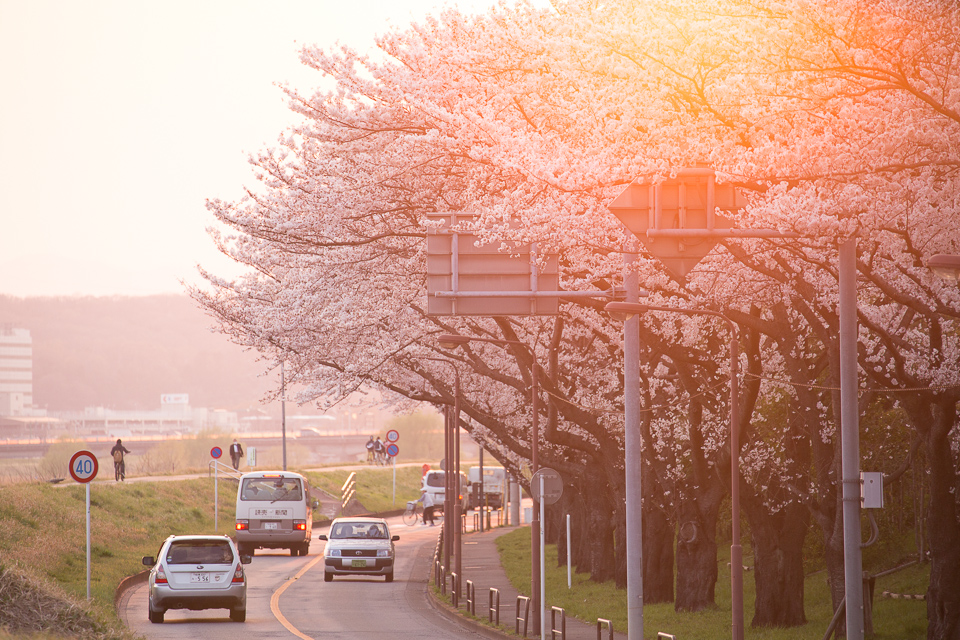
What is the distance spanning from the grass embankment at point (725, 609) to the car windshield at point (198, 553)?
7.15 metres

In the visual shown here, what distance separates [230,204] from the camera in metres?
21.8

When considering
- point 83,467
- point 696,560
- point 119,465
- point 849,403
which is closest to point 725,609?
point 696,560

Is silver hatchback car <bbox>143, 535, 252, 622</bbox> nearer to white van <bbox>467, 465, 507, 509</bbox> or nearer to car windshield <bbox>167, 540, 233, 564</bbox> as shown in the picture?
car windshield <bbox>167, 540, 233, 564</bbox>

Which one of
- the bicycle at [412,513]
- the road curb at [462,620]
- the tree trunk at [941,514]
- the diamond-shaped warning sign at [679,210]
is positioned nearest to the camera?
the diamond-shaped warning sign at [679,210]

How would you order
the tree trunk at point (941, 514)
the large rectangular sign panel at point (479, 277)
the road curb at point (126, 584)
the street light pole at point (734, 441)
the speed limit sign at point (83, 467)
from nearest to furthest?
the street light pole at point (734, 441) < the tree trunk at point (941, 514) < the large rectangular sign panel at point (479, 277) < the speed limit sign at point (83, 467) < the road curb at point (126, 584)

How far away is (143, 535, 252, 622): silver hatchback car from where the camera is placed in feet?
73.2

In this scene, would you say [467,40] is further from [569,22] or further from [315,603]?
[315,603]

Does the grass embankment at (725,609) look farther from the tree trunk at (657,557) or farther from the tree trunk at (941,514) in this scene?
Result: the tree trunk at (941,514)

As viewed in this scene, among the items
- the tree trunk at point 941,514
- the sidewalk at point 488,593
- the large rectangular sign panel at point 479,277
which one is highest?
the large rectangular sign panel at point 479,277

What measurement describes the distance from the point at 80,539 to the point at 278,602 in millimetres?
11057

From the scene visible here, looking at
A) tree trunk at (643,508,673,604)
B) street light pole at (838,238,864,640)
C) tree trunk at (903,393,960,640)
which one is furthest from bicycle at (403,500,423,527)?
street light pole at (838,238,864,640)

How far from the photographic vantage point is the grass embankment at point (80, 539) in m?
15.9

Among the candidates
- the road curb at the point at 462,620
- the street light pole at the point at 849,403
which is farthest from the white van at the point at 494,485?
the street light pole at the point at 849,403

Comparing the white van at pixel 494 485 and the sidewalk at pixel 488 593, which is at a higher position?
the sidewalk at pixel 488 593
